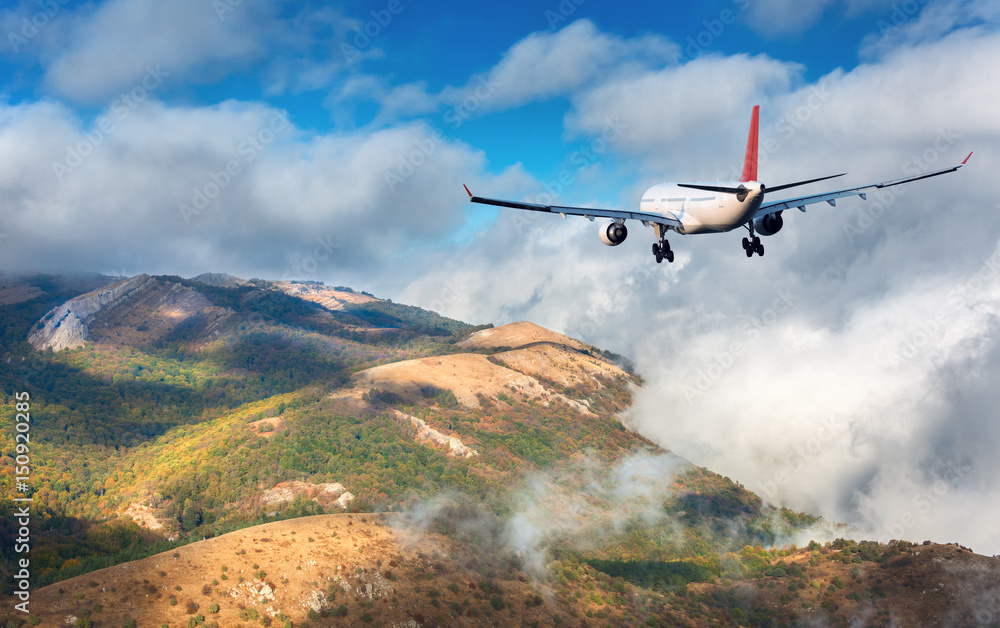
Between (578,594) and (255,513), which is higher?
(578,594)

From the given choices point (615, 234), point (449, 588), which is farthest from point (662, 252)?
point (449, 588)

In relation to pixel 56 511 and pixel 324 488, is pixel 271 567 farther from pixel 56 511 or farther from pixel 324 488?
pixel 56 511

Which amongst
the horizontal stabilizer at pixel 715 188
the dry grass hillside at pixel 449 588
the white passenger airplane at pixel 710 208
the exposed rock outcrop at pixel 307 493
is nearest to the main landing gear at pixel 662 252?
the white passenger airplane at pixel 710 208

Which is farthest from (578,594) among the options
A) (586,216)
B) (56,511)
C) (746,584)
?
(56,511)

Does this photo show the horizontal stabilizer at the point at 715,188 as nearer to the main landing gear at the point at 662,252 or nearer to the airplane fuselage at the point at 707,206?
the airplane fuselage at the point at 707,206

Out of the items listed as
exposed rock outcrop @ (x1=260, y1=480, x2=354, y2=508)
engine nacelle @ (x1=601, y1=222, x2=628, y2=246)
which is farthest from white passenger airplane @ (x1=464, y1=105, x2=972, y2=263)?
exposed rock outcrop @ (x1=260, y1=480, x2=354, y2=508)

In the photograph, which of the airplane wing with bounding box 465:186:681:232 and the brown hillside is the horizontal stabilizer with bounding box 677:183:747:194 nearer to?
the airplane wing with bounding box 465:186:681:232

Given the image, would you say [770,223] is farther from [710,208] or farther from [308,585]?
[308,585]
